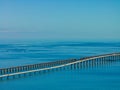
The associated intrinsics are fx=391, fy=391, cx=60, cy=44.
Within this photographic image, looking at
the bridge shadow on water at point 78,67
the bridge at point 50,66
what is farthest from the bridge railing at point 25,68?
the bridge shadow on water at point 78,67

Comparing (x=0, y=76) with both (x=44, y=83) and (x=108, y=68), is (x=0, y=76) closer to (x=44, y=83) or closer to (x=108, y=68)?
(x=44, y=83)

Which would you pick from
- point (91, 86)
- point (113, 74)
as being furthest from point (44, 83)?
point (113, 74)

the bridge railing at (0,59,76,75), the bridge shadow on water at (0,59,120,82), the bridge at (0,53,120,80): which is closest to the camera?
the bridge railing at (0,59,76,75)

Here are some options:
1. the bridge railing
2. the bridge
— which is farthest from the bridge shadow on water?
the bridge railing

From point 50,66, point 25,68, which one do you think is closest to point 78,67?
point 50,66

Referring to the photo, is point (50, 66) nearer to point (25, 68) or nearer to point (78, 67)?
point (25, 68)

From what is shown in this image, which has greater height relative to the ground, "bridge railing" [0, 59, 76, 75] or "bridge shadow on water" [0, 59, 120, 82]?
"bridge railing" [0, 59, 76, 75]

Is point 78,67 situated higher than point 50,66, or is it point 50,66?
point 50,66

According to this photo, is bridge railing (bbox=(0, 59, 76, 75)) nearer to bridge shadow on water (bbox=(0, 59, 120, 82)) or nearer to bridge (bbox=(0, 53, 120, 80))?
bridge (bbox=(0, 53, 120, 80))

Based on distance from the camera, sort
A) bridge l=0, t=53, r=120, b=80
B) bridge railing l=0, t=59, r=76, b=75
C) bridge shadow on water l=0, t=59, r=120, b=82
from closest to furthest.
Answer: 1. bridge railing l=0, t=59, r=76, b=75
2. bridge l=0, t=53, r=120, b=80
3. bridge shadow on water l=0, t=59, r=120, b=82
